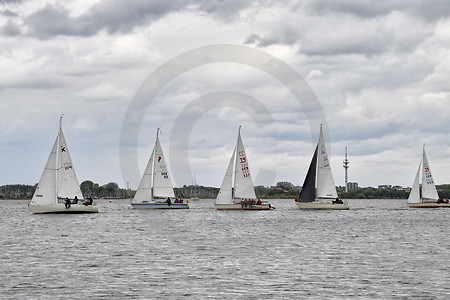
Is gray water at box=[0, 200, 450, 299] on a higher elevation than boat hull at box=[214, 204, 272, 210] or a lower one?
lower

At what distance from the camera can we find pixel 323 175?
10538 centimetres

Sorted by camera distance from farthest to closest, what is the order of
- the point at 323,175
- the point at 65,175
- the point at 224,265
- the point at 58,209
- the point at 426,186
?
the point at 426,186
the point at 323,175
the point at 58,209
the point at 65,175
the point at 224,265

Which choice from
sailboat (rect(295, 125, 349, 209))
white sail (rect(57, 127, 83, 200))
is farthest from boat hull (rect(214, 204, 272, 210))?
white sail (rect(57, 127, 83, 200))

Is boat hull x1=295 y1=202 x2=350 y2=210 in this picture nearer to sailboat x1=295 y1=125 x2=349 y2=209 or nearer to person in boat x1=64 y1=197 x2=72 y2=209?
sailboat x1=295 y1=125 x2=349 y2=209

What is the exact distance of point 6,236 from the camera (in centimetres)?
6241

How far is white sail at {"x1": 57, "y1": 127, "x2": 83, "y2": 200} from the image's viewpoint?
8944 centimetres

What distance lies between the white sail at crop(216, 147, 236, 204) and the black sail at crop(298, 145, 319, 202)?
1191 centimetres

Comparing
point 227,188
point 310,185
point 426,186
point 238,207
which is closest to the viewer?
point 227,188

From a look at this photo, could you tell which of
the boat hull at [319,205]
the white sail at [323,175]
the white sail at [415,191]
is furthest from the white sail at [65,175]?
the white sail at [415,191]

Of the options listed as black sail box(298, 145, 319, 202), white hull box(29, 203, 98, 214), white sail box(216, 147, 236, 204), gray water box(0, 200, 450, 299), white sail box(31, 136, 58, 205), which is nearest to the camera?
gray water box(0, 200, 450, 299)

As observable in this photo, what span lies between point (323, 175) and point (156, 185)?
1047 inches

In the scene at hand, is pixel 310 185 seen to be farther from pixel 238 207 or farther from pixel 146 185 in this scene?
pixel 146 185

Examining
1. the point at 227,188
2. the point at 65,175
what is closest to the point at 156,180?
the point at 227,188

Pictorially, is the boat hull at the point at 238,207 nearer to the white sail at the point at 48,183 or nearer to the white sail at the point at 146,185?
the white sail at the point at 146,185
